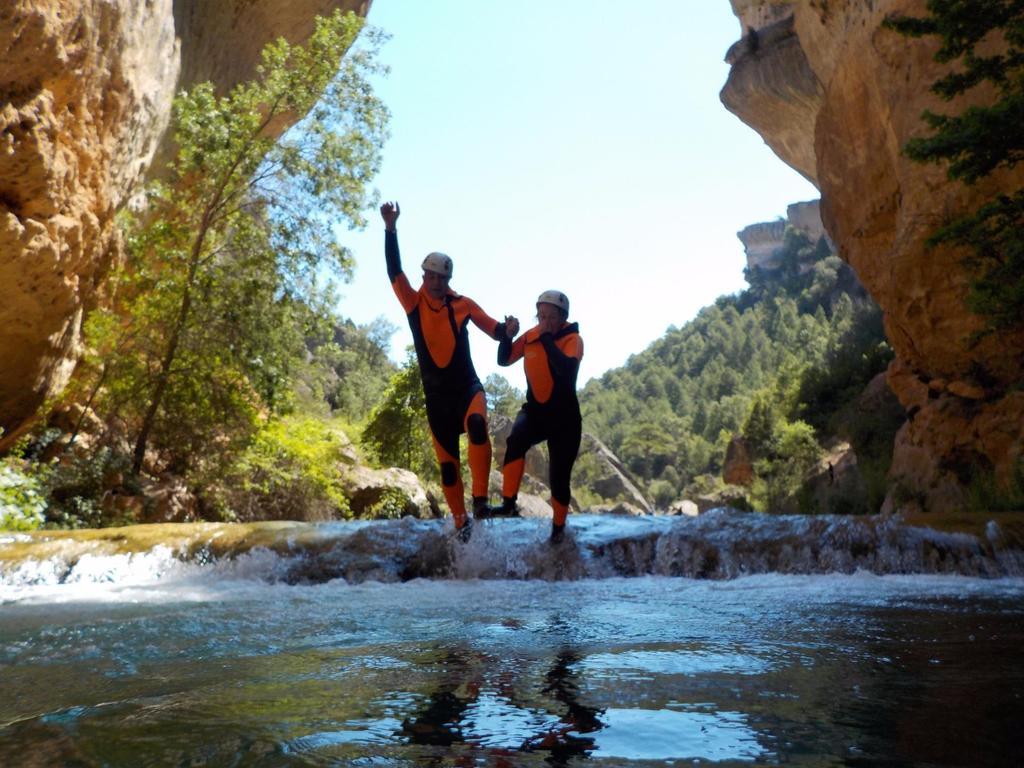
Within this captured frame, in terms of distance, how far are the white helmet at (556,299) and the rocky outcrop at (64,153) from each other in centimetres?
574

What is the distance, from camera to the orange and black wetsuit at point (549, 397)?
6199 millimetres

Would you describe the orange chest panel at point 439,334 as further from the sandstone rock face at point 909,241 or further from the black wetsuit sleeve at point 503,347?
the sandstone rock face at point 909,241

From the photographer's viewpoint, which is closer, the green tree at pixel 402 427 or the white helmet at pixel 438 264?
the white helmet at pixel 438 264

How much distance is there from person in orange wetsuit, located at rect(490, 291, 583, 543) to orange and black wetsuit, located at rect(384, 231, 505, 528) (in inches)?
8.1

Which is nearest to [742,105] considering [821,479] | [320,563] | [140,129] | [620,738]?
[821,479]

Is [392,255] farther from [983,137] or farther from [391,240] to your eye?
[983,137]

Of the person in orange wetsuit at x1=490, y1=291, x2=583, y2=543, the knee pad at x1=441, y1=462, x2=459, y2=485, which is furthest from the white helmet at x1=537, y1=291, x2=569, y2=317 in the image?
the knee pad at x1=441, y1=462, x2=459, y2=485

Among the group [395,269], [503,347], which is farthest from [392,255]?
[503,347]

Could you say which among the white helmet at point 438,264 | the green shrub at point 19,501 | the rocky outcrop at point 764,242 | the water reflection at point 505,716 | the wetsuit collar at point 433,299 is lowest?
the water reflection at point 505,716

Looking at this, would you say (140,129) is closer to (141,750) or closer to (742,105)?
(141,750)

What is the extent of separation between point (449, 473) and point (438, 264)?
1.51 meters

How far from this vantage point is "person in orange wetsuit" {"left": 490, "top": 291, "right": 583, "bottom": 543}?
20.4 feet

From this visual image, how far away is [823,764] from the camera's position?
4.18ft

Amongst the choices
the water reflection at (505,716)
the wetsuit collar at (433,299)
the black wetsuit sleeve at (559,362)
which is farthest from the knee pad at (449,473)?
the water reflection at (505,716)
